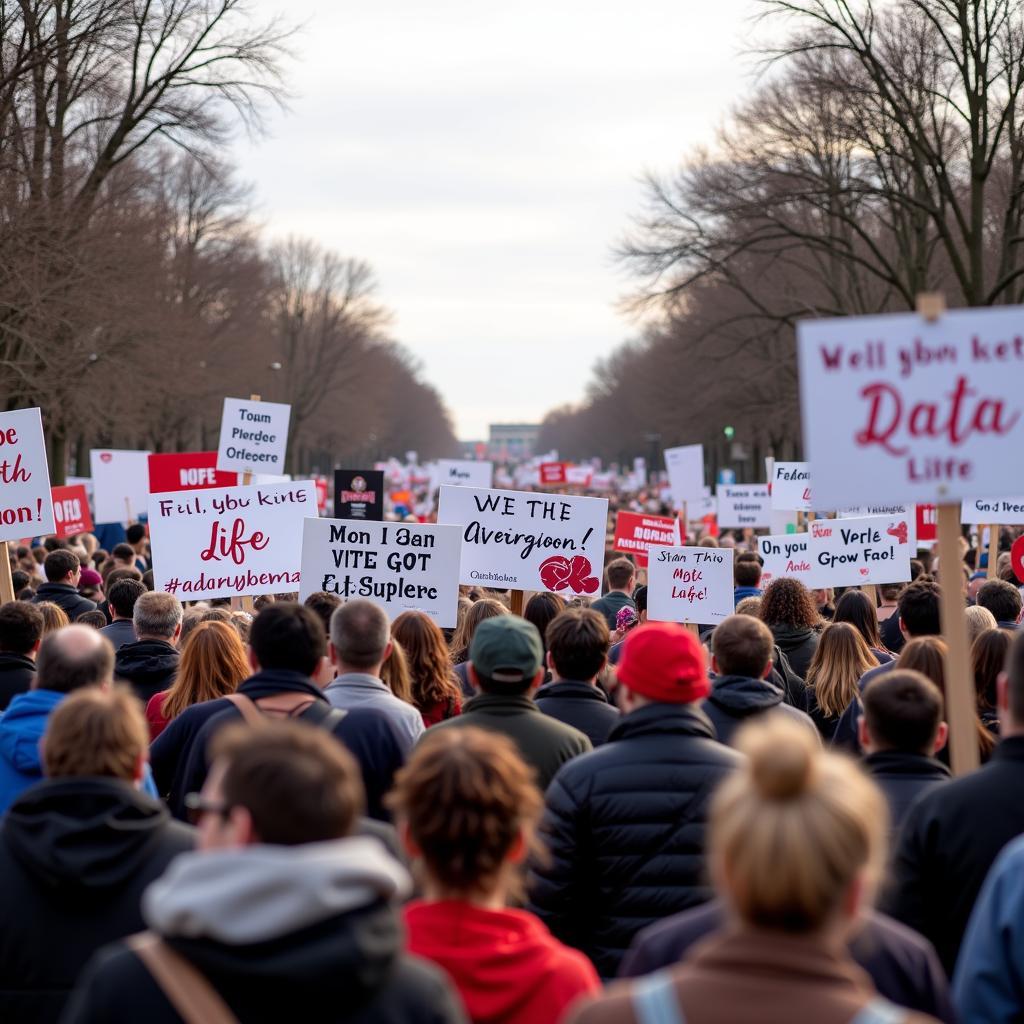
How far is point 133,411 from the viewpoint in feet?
133

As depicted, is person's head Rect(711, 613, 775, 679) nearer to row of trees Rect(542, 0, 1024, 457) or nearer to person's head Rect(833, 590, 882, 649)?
person's head Rect(833, 590, 882, 649)

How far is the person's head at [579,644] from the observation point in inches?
241

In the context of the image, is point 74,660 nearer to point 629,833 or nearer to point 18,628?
point 629,833

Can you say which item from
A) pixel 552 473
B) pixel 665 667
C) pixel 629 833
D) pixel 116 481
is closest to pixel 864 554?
pixel 665 667

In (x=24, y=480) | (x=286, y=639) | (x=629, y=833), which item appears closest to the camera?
(x=629, y=833)

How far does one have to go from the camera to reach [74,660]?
500 centimetres

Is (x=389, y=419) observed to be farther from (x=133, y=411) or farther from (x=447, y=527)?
(x=447, y=527)

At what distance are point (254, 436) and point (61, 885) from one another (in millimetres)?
13294

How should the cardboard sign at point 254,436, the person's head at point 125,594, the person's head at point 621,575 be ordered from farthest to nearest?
1. the cardboard sign at point 254,436
2. the person's head at point 621,575
3. the person's head at point 125,594

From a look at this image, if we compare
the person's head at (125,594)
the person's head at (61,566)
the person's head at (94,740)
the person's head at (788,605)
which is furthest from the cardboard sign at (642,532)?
the person's head at (94,740)

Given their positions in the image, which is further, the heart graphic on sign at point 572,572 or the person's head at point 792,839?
the heart graphic on sign at point 572,572

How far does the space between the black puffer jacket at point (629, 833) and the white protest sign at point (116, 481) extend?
19974 mm

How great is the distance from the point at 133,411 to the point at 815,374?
3733 centimetres

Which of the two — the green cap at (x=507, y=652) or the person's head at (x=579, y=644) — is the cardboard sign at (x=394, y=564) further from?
the green cap at (x=507, y=652)
